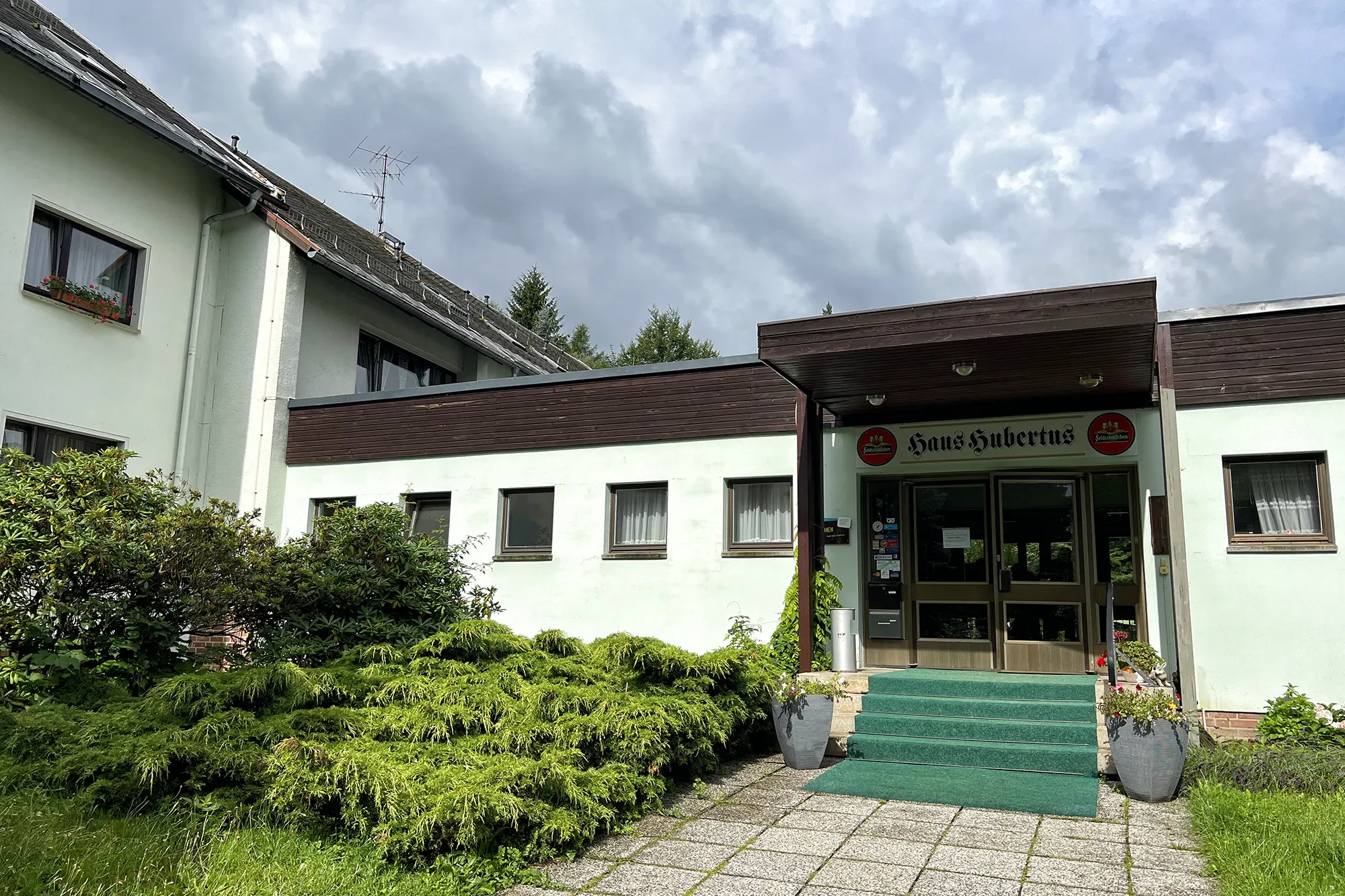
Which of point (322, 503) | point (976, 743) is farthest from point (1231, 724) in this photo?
point (322, 503)

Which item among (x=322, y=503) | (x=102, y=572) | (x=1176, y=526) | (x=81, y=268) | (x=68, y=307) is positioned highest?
(x=81, y=268)

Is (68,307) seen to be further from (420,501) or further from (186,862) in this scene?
(186,862)

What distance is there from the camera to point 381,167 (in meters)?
20.1

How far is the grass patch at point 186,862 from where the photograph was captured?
402 centimetres

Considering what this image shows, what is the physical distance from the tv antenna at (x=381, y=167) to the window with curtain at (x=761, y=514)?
39.0 feet

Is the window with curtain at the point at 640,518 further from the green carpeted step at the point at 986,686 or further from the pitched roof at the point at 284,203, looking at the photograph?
the pitched roof at the point at 284,203

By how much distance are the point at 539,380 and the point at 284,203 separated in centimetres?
521

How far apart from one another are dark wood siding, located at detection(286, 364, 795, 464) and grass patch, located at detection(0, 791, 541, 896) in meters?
6.81

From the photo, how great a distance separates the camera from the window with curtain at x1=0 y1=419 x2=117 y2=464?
10984 mm

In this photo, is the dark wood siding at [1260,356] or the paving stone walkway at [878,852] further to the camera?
the dark wood siding at [1260,356]

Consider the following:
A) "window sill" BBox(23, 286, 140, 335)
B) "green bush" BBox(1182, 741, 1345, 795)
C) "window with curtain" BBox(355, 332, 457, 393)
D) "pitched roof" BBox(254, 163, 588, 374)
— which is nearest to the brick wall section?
"green bush" BBox(1182, 741, 1345, 795)

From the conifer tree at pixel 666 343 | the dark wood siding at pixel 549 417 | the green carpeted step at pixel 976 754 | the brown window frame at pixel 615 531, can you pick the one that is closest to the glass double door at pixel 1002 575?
the dark wood siding at pixel 549 417

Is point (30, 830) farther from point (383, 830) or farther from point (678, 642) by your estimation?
point (678, 642)

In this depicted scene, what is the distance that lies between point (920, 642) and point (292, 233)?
9960 millimetres
